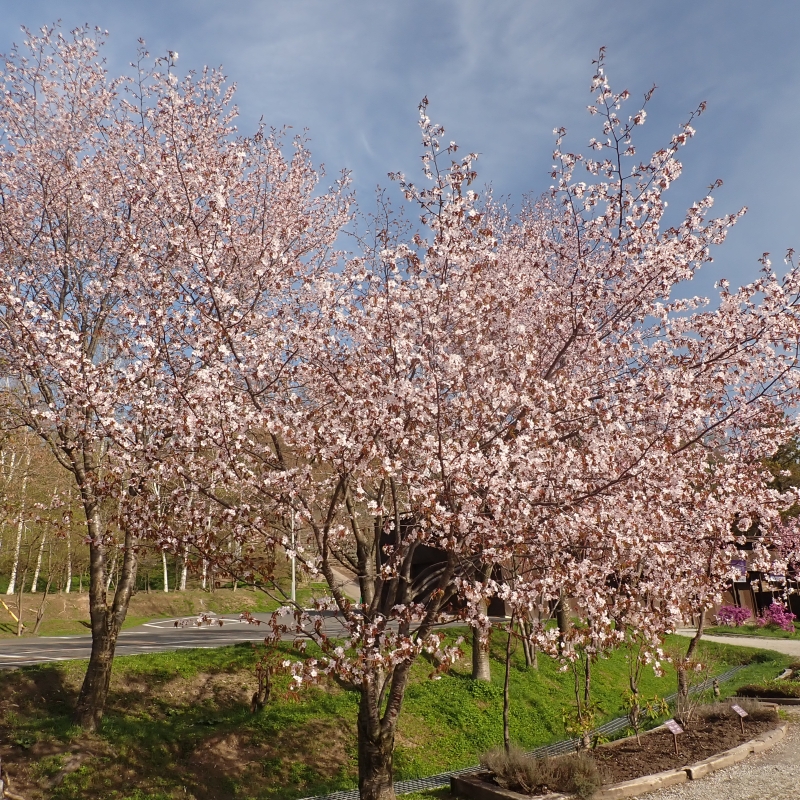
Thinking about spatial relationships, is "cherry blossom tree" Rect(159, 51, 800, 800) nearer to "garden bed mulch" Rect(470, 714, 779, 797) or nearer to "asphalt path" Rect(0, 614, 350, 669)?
"garden bed mulch" Rect(470, 714, 779, 797)

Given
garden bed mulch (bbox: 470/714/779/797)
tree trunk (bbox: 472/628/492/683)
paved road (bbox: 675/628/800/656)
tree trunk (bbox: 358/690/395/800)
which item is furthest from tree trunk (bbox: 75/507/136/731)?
paved road (bbox: 675/628/800/656)

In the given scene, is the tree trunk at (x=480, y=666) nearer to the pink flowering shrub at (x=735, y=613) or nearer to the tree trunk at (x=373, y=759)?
the tree trunk at (x=373, y=759)

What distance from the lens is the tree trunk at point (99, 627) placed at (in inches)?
403

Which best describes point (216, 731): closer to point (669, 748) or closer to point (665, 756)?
point (665, 756)

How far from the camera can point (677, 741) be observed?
10.5m

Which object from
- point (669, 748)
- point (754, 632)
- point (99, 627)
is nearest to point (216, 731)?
point (99, 627)

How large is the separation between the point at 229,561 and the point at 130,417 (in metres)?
2.69

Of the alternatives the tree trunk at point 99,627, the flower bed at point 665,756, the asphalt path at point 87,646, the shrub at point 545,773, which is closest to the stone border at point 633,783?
the flower bed at point 665,756

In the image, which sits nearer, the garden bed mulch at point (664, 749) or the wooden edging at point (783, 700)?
the garden bed mulch at point (664, 749)

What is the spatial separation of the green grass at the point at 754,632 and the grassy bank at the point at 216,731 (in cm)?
1789

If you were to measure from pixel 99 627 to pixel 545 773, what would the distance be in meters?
7.24

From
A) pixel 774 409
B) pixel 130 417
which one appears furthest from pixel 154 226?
pixel 774 409

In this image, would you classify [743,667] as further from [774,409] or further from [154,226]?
[154,226]

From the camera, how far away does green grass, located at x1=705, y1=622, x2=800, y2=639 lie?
28.8 meters
